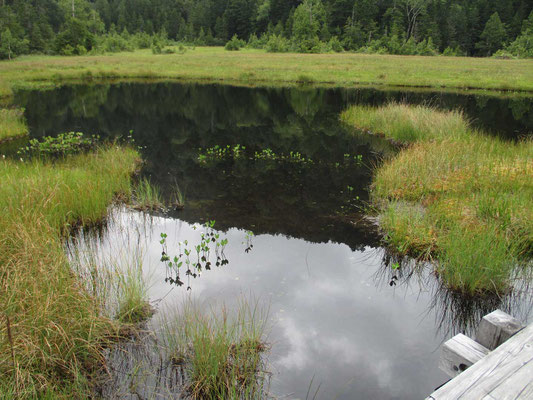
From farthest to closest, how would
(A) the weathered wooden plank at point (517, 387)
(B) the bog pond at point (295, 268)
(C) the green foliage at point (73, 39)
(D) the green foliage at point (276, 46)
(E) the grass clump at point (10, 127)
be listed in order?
(D) the green foliage at point (276, 46) < (C) the green foliage at point (73, 39) < (E) the grass clump at point (10, 127) < (B) the bog pond at point (295, 268) < (A) the weathered wooden plank at point (517, 387)

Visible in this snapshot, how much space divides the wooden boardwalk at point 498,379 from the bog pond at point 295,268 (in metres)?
1.58

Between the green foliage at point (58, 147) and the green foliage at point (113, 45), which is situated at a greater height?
the green foliage at point (113, 45)

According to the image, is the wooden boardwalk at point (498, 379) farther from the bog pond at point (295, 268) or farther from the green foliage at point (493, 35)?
the green foliage at point (493, 35)

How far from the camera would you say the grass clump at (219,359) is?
148 inches

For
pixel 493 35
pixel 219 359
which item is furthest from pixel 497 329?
pixel 493 35

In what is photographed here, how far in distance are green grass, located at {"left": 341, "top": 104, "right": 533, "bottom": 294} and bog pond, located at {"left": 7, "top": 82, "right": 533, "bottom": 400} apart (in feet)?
1.24

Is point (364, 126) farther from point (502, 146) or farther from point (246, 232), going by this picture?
point (246, 232)

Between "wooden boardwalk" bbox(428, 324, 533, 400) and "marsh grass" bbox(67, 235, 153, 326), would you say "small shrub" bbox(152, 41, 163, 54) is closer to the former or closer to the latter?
"marsh grass" bbox(67, 235, 153, 326)

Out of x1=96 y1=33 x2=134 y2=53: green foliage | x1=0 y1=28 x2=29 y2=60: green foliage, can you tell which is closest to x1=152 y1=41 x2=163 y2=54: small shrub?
x1=96 y1=33 x2=134 y2=53: green foliage

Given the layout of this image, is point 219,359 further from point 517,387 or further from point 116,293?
point 517,387

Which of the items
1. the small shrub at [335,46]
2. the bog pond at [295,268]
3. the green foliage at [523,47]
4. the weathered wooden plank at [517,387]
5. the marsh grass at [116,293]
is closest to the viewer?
the weathered wooden plank at [517,387]

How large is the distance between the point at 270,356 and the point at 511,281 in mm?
3696

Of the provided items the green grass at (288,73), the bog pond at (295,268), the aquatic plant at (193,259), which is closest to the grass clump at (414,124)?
the bog pond at (295,268)

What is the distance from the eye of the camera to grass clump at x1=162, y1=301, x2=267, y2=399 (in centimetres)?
377
